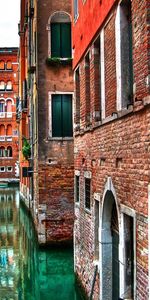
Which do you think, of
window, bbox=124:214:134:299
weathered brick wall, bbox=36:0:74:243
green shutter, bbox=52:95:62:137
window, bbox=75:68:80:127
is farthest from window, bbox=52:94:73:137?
window, bbox=124:214:134:299

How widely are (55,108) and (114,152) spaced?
10.8 m

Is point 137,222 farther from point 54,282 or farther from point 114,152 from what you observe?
point 54,282

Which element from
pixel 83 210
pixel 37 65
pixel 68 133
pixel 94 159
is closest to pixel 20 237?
pixel 68 133

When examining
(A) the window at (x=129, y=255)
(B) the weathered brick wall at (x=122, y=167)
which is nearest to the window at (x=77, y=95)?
(B) the weathered brick wall at (x=122, y=167)

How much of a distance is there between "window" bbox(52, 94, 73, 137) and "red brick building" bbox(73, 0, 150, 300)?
6.15 metres

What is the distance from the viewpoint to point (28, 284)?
12.7m

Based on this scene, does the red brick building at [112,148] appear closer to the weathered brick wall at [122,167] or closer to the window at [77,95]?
the weathered brick wall at [122,167]

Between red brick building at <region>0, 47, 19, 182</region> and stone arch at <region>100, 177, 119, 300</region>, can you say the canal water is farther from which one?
red brick building at <region>0, 47, 19, 182</region>

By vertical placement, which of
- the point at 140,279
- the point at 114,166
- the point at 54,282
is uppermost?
the point at 114,166

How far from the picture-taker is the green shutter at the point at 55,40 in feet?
58.7

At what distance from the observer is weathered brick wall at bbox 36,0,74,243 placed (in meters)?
17.3

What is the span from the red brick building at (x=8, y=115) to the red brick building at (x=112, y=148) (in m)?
47.9

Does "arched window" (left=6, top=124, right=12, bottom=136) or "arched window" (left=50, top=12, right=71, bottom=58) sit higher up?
"arched window" (left=50, top=12, right=71, bottom=58)

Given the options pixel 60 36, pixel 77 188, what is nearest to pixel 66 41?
pixel 60 36
